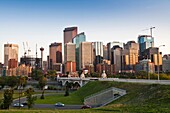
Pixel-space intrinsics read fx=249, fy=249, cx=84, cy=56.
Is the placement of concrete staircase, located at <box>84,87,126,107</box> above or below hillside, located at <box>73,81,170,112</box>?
below

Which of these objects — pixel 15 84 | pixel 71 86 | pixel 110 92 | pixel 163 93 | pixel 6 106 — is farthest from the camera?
pixel 71 86

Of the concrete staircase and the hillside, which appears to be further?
the concrete staircase

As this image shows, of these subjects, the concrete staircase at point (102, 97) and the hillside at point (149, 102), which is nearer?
the hillside at point (149, 102)

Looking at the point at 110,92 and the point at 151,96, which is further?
the point at 110,92

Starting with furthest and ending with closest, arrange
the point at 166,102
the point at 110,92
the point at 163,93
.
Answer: the point at 110,92 < the point at 163,93 < the point at 166,102

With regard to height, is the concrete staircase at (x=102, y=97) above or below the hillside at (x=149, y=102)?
below

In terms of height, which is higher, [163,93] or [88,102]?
[163,93]

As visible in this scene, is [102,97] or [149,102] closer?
[149,102]

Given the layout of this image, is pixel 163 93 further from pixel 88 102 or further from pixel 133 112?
pixel 88 102

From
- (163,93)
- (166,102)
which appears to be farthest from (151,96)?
(166,102)

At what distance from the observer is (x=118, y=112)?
109 feet

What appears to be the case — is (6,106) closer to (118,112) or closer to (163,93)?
(118,112)

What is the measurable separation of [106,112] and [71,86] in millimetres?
110319

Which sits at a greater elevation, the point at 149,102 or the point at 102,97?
the point at 149,102
